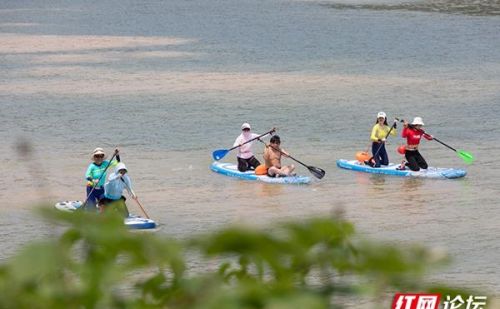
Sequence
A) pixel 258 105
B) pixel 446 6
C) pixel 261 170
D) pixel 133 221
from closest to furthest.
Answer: pixel 133 221, pixel 261 170, pixel 258 105, pixel 446 6

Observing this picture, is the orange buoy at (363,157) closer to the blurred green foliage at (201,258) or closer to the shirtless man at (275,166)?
the shirtless man at (275,166)

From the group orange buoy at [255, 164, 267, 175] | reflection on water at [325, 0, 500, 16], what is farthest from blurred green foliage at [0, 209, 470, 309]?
reflection on water at [325, 0, 500, 16]

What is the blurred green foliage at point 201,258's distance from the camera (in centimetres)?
272

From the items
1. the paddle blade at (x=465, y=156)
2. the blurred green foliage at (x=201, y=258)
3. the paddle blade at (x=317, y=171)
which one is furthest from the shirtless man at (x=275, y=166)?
the blurred green foliage at (x=201, y=258)

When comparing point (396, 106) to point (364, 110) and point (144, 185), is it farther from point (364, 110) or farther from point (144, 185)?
point (144, 185)

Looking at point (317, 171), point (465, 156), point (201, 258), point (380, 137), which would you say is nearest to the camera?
A: point (201, 258)

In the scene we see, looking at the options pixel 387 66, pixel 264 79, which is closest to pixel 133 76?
pixel 264 79

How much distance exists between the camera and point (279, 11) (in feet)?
411

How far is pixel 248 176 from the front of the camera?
43.8 metres

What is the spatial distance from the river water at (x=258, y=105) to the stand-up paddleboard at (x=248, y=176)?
0.28m

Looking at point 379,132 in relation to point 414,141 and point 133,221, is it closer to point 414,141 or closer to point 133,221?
point 414,141

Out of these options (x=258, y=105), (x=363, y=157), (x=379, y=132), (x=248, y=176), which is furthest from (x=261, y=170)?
(x=258, y=105)

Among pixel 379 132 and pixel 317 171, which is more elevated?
pixel 379 132

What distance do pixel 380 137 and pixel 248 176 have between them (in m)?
4.19
